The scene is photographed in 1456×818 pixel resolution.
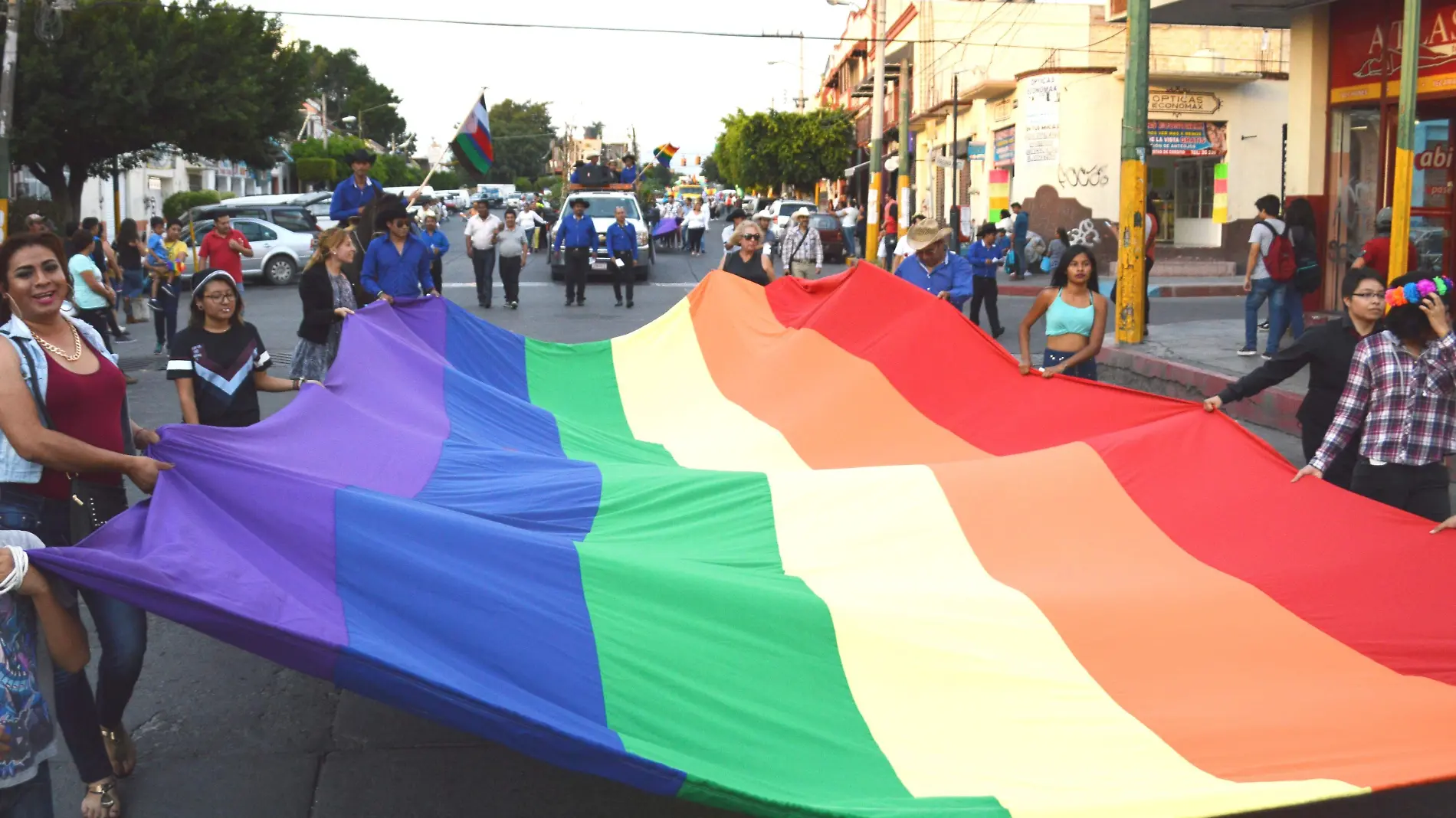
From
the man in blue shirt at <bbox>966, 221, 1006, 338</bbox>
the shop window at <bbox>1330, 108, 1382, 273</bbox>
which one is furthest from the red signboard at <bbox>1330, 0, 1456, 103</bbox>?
the man in blue shirt at <bbox>966, 221, 1006, 338</bbox>

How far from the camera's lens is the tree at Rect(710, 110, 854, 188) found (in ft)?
206

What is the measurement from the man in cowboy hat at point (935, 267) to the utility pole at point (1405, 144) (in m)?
4.27

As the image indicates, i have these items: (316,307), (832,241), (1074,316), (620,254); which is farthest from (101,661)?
(832,241)

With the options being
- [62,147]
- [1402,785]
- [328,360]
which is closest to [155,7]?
[62,147]

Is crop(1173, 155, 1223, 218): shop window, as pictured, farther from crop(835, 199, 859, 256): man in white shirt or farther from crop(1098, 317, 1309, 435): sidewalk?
crop(1098, 317, 1309, 435): sidewalk

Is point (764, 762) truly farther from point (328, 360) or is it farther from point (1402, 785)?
point (328, 360)

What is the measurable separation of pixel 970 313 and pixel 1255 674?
1539cm

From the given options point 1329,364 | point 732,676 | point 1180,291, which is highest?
point 1329,364

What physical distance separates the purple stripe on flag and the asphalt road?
0.55 ft

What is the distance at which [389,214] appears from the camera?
1152cm

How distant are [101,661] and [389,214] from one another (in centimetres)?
740

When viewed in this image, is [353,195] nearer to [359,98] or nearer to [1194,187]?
[1194,187]

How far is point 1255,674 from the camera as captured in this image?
15.3ft

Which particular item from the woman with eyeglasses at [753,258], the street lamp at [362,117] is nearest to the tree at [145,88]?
the woman with eyeglasses at [753,258]
